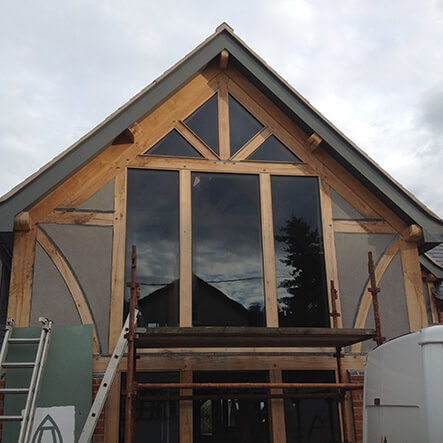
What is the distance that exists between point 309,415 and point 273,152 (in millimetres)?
3644

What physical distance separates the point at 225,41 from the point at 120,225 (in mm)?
3058

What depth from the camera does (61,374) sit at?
6020mm

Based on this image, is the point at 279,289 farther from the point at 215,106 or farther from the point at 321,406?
the point at 215,106

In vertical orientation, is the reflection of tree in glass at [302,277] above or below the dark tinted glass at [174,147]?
below

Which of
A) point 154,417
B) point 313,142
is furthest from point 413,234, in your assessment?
point 154,417

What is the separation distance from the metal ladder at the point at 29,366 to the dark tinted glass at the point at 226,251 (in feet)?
6.05

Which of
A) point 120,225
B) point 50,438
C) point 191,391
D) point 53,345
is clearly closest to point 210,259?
point 120,225

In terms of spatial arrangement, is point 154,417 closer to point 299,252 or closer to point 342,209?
point 299,252

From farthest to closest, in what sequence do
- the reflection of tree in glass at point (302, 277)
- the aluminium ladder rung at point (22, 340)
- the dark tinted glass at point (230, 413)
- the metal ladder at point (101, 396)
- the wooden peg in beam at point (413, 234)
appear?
the wooden peg in beam at point (413, 234), the reflection of tree in glass at point (302, 277), the dark tinted glass at point (230, 413), the aluminium ladder rung at point (22, 340), the metal ladder at point (101, 396)

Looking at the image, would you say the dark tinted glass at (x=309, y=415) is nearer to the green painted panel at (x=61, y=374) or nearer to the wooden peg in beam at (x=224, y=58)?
the green painted panel at (x=61, y=374)

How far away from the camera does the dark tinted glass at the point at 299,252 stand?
697cm

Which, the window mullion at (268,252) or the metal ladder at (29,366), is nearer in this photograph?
the metal ladder at (29,366)

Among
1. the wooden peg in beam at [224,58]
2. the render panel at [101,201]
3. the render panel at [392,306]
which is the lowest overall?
the render panel at [392,306]

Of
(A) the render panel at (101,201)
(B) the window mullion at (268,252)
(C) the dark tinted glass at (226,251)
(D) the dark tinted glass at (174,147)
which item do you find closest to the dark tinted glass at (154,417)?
(C) the dark tinted glass at (226,251)
